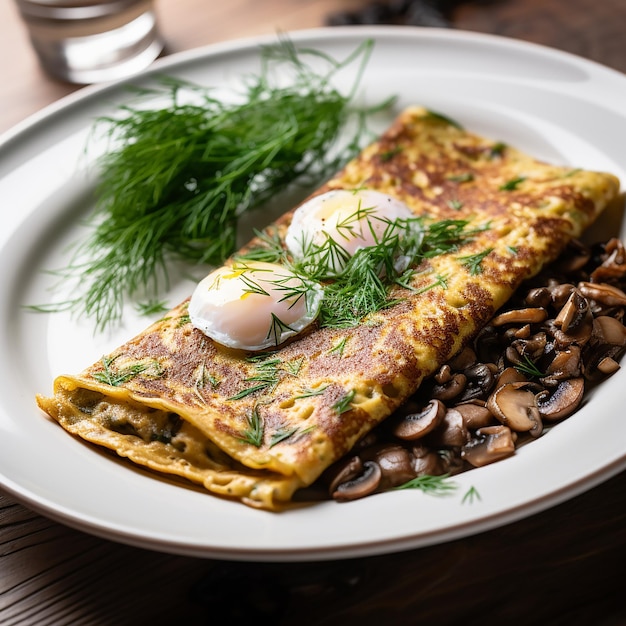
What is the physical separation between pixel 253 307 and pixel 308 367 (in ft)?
1.06

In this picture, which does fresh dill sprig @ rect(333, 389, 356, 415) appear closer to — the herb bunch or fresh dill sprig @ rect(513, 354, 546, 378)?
the herb bunch

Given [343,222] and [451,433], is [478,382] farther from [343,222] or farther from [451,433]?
[343,222]

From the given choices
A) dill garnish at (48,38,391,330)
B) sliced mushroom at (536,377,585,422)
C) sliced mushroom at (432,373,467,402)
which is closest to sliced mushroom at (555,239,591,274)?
sliced mushroom at (536,377,585,422)

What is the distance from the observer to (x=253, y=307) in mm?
3141

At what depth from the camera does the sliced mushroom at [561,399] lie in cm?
298

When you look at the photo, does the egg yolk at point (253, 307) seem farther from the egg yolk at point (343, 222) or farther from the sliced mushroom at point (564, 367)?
the sliced mushroom at point (564, 367)

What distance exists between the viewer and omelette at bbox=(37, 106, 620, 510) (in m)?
2.82

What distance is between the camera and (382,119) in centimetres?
470

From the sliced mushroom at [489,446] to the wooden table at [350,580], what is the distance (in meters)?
0.24

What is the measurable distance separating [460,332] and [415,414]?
429 mm

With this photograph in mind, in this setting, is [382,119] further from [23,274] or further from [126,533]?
[126,533]

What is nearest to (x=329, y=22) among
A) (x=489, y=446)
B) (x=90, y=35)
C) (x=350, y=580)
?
(x=90, y=35)

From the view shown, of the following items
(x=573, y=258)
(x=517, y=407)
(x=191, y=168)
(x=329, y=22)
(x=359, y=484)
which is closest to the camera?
(x=359, y=484)

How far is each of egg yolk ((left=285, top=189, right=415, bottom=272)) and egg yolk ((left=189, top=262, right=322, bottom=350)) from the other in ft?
0.82
